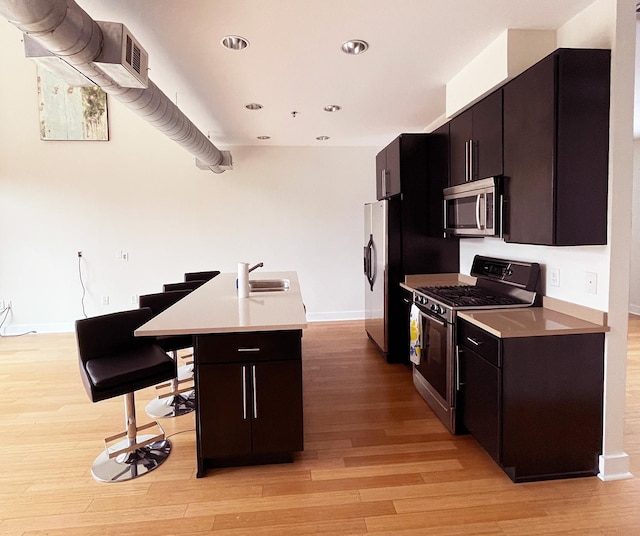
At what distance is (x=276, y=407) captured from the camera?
2.32m

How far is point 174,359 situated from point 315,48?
2.49 m

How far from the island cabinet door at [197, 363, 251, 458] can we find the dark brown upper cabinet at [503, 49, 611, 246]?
6.23 ft

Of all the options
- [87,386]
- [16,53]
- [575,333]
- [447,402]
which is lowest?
[447,402]

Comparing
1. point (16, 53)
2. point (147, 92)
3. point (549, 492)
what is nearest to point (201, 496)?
point (549, 492)

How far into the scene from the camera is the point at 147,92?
2842 millimetres

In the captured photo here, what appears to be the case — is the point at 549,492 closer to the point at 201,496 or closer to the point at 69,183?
the point at 201,496

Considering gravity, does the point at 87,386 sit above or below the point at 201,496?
above

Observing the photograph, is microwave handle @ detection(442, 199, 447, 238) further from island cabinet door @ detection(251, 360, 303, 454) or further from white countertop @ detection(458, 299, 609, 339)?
island cabinet door @ detection(251, 360, 303, 454)

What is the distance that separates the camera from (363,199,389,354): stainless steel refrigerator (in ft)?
13.5

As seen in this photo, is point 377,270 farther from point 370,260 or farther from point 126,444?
point 126,444

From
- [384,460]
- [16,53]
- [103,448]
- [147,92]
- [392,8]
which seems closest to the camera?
[392,8]

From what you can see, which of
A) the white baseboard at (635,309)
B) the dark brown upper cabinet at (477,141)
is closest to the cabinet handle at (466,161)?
the dark brown upper cabinet at (477,141)

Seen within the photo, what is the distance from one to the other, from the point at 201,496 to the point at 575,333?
7.29 ft

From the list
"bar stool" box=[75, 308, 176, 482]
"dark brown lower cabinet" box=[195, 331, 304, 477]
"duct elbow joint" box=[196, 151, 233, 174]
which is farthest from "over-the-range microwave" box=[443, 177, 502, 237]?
"duct elbow joint" box=[196, 151, 233, 174]
